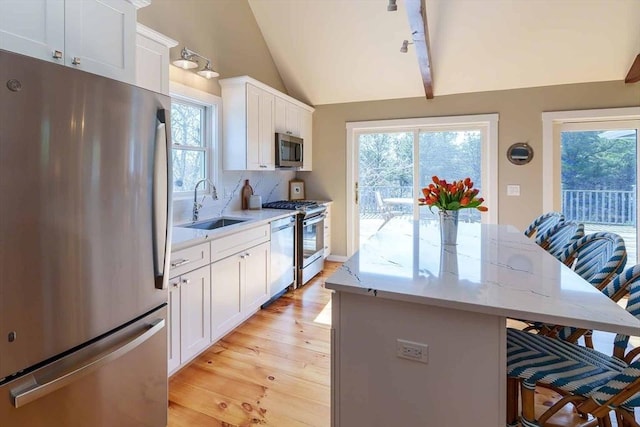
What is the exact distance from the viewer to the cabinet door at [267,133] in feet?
12.4

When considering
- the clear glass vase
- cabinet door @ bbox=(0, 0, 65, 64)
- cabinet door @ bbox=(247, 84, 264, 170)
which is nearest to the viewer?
cabinet door @ bbox=(0, 0, 65, 64)

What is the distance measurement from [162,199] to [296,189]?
3.64 metres

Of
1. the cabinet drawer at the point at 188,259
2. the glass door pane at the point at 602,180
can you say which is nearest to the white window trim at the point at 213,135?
the cabinet drawer at the point at 188,259

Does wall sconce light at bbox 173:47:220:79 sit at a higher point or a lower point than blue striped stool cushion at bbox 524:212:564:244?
higher

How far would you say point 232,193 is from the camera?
12.5 ft

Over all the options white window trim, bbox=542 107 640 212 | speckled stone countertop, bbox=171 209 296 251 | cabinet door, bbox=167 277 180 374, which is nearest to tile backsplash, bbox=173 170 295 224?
speckled stone countertop, bbox=171 209 296 251

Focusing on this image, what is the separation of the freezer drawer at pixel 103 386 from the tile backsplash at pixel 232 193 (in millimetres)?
1578

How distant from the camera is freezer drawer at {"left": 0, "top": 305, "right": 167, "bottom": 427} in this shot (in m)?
1.15

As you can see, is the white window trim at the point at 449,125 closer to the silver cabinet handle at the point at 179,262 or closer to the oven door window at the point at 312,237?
the oven door window at the point at 312,237

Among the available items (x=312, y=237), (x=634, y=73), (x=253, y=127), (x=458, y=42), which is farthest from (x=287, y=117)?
(x=634, y=73)

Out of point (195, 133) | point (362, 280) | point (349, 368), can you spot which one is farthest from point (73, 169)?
point (195, 133)

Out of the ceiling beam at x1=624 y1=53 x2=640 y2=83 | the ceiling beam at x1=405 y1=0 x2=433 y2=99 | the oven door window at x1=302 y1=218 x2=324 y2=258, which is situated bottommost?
the oven door window at x1=302 y1=218 x2=324 y2=258

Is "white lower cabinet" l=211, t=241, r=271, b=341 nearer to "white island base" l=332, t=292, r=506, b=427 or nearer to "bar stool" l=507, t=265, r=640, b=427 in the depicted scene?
"white island base" l=332, t=292, r=506, b=427

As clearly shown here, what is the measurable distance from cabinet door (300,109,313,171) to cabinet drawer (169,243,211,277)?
9.27ft
